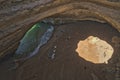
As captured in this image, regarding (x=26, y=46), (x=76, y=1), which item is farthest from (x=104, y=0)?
(x=26, y=46)

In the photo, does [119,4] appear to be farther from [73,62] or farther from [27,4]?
[27,4]

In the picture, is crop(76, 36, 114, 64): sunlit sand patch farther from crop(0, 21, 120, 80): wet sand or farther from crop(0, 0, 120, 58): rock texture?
crop(0, 0, 120, 58): rock texture

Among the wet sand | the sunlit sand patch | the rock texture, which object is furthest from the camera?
the sunlit sand patch

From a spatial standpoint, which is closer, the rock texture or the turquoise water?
the rock texture

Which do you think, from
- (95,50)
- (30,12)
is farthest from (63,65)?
(30,12)

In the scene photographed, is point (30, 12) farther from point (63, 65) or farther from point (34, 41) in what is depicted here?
point (34, 41)

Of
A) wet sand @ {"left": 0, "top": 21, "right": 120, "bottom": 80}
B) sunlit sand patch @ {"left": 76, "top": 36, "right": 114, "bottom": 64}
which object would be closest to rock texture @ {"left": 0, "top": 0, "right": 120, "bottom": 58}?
wet sand @ {"left": 0, "top": 21, "right": 120, "bottom": 80}
